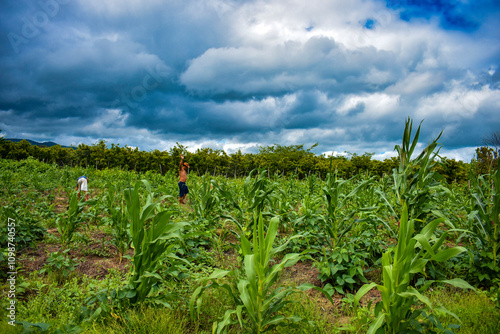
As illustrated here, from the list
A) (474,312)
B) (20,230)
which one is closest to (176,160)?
(20,230)

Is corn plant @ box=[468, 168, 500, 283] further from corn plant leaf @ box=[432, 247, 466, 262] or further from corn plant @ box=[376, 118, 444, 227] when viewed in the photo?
corn plant leaf @ box=[432, 247, 466, 262]

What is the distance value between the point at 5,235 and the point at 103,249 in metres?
1.34

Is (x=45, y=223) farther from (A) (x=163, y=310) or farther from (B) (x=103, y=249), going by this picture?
(A) (x=163, y=310)

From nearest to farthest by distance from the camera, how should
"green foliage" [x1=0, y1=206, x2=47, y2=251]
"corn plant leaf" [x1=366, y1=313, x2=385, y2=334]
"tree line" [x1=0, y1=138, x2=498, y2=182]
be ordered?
1. "corn plant leaf" [x1=366, y1=313, x2=385, y2=334]
2. "green foliage" [x1=0, y1=206, x2=47, y2=251]
3. "tree line" [x1=0, y1=138, x2=498, y2=182]

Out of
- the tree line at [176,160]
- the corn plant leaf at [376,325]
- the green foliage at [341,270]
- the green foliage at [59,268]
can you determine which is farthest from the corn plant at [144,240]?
the tree line at [176,160]

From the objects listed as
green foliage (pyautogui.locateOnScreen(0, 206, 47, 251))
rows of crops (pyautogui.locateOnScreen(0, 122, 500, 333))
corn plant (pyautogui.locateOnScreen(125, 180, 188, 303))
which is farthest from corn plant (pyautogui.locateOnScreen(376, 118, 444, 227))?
green foliage (pyautogui.locateOnScreen(0, 206, 47, 251))

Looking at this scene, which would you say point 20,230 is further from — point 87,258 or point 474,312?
point 474,312

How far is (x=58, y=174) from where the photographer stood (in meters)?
12.5

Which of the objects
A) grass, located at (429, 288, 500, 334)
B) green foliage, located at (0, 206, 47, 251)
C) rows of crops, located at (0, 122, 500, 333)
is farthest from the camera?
green foliage, located at (0, 206, 47, 251)

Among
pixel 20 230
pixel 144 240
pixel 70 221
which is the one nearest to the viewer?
pixel 144 240

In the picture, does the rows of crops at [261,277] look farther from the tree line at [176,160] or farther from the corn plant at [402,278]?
the tree line at [176,160]

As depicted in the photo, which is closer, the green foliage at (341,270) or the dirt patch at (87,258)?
the green foliage at (341,270)

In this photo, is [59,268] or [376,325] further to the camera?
[59,268]

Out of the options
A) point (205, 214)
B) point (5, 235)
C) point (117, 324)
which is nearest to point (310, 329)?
point (117, 324)
